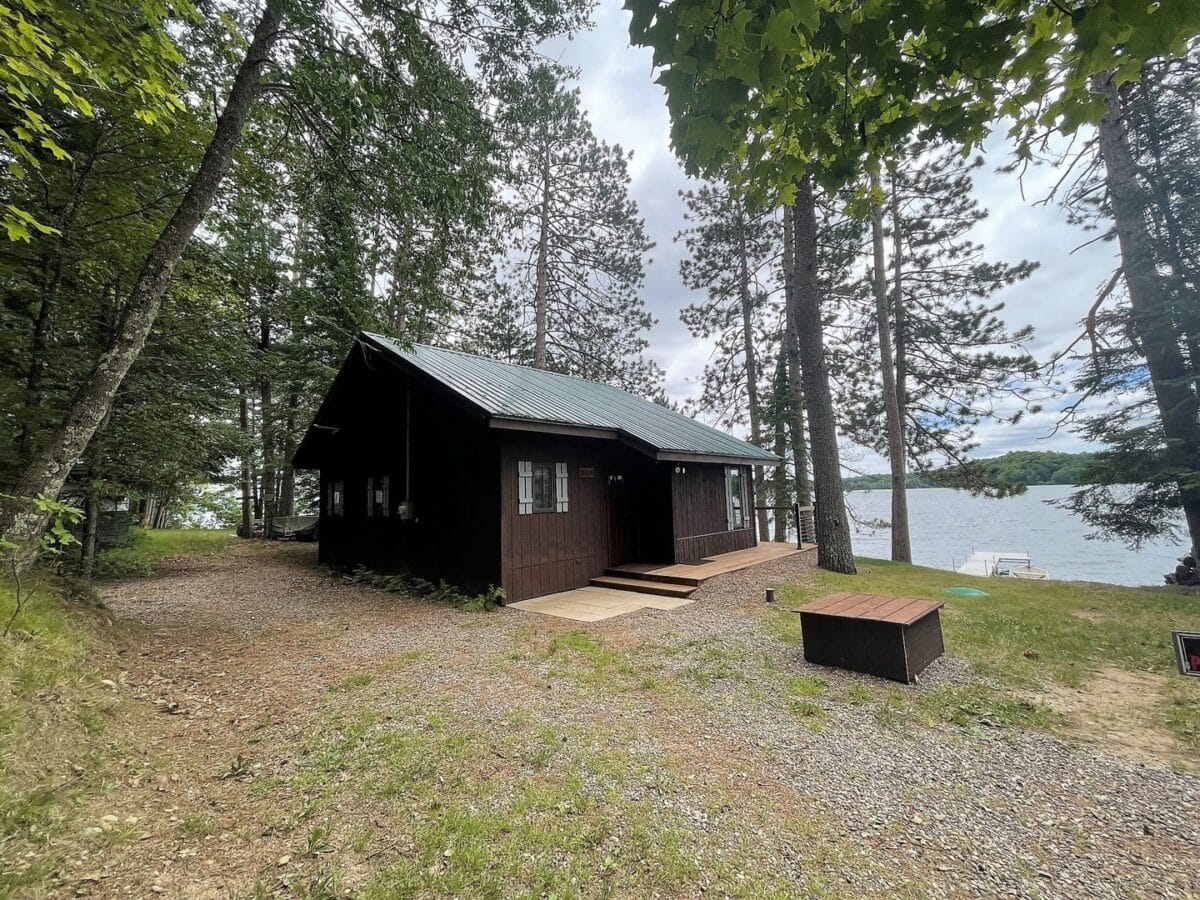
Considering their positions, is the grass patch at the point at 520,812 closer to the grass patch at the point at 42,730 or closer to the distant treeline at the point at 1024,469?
the grass patch at the point at 42,730

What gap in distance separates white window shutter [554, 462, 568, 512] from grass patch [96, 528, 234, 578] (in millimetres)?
8620

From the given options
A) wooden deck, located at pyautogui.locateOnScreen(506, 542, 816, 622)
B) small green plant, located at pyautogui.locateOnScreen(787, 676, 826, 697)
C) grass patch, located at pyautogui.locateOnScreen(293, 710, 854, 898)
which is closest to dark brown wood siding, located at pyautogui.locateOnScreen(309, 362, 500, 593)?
wooden deck, located at pyautogui.locateOnScreen(506, 542, 816, 622)

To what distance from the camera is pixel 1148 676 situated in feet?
13.8

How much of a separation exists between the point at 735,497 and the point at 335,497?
961cm

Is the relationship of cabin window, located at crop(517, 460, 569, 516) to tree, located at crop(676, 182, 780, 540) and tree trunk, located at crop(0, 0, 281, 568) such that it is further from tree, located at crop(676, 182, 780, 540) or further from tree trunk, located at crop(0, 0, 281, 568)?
tree, located at crop(676, 182, 780, 540)

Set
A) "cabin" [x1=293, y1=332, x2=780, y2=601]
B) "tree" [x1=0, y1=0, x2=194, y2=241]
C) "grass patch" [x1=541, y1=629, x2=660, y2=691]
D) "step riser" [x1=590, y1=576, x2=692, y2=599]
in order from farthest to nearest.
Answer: "step riser" [x1=590, y1=576, x2=692, y2=599], "cabin" [x1=293, y1=332, x2=780, y2=601], "grass patch" [x1=541, y1=629, x2=660, y2=691], "tree" [x1=0, y1=0, x2=194, y2=241]

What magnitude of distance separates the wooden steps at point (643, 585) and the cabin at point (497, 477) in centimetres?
32

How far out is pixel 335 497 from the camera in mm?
10891

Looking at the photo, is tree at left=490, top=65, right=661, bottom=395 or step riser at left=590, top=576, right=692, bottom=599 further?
tree at left=490, top=65, right=661, bottom=395

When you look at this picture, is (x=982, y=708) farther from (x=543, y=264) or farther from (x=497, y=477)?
(x=543, y=264)

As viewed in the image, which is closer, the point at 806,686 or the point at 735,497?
the point at 806,686

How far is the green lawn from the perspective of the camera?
146 inches

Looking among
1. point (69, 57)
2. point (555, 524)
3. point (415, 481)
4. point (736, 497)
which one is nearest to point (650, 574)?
point (555, 524)

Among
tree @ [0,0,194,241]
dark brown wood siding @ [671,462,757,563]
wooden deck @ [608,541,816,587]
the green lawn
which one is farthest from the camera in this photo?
dark brown wood siding @ [671,462,757,563]
